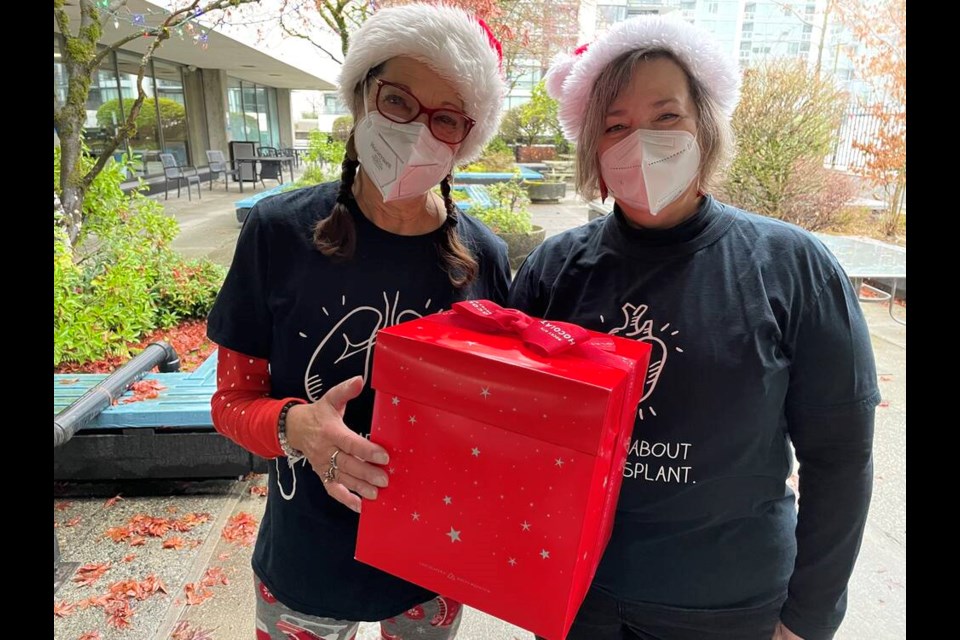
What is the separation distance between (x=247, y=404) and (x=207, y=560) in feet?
5.75

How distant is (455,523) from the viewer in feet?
3.04

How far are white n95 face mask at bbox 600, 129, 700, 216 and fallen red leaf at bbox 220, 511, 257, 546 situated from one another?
2.36 meters

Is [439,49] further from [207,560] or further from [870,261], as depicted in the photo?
[870,261]

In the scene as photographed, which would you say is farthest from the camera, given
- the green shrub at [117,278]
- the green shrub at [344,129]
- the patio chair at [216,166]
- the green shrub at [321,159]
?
the patio chair at [216,166]

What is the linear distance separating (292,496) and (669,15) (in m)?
1.28

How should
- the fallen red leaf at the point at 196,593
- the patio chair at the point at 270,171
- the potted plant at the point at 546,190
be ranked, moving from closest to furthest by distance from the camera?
the fallen red leaf at the point at 196,593, the potted plant at the point at 546,190, the patio chair at the point at 270,171

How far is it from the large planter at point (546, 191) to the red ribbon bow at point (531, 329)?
37.0 ft

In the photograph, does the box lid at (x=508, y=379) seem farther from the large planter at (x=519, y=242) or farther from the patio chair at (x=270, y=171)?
the patio chair at (x=270, y=171)

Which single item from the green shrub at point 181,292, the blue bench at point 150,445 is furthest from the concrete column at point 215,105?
the blue bench at point 150,445

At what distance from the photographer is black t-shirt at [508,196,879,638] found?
3.38ft

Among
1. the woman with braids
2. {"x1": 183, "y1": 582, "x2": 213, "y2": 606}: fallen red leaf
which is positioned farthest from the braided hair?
{"x1": 183, "y1": 582, "x2": 213, "y2": 606}: fallen red leaf

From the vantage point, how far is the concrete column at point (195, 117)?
1622 centimetres

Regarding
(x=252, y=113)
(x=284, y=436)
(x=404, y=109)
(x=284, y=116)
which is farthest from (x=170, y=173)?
(x=284, y=116)

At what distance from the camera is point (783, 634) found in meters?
1.10
